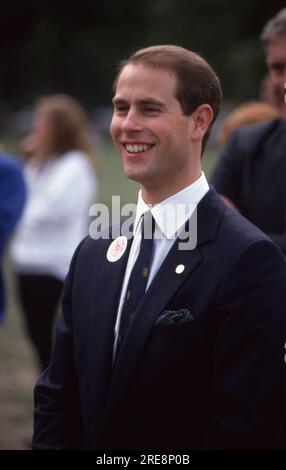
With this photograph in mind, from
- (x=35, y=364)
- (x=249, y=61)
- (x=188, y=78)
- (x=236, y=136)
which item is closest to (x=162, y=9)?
(x=249, y=61)

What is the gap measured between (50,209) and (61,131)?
620 millimetres

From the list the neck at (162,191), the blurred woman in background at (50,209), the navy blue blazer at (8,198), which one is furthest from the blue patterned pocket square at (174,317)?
the blurred woman in background at (50,209)

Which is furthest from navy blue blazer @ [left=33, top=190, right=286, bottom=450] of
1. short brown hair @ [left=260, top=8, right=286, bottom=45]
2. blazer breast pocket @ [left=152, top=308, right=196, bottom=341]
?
short brown hair @ [left=260, top=8, right=286, bottom=45]

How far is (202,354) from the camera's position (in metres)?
2.63

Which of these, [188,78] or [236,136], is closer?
[188,78]

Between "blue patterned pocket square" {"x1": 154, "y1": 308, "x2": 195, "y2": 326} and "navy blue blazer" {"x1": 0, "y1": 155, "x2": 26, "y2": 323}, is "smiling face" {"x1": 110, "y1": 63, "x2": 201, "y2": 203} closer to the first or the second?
"blue patterned pocket square" {"x1": 154, "y1": 308, "x2": 195, "y2": 326}

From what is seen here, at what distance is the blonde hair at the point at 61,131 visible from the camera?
6.51m

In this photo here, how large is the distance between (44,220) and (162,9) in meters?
8.21

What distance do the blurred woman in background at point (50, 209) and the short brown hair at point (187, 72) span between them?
11.8ft

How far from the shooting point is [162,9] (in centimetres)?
1374

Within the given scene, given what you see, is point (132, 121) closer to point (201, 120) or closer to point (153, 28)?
point (201, 120)

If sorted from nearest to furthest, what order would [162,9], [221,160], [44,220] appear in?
[221,160], [44,220], [162,9]

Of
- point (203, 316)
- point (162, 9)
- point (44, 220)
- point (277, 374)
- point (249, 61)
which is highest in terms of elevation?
point (162, 9)
